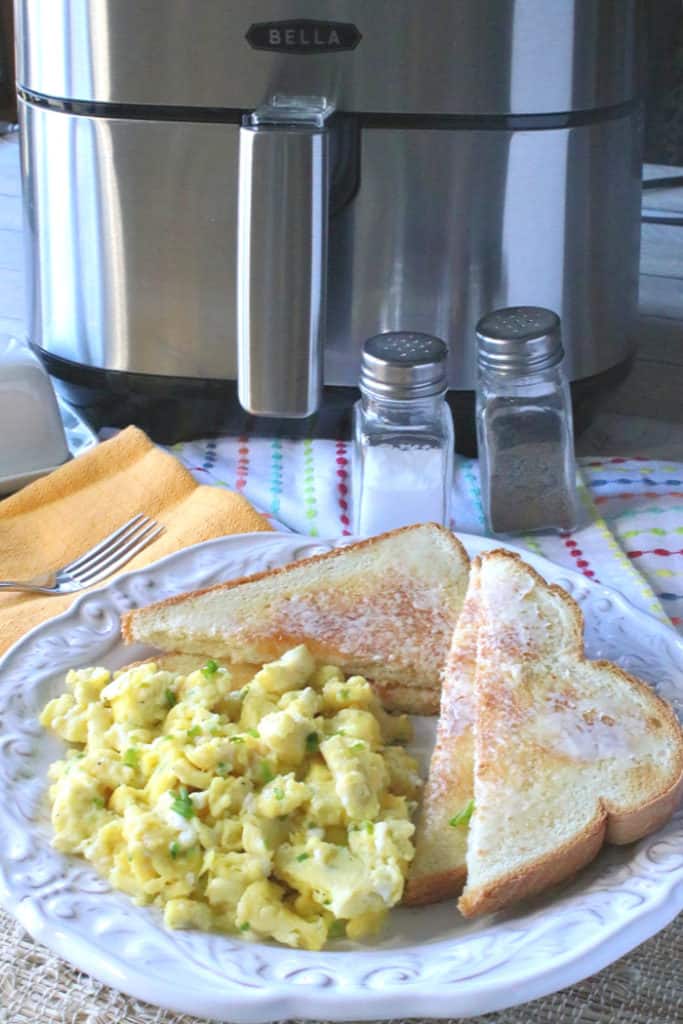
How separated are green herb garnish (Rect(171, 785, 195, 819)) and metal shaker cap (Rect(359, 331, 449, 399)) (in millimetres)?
534

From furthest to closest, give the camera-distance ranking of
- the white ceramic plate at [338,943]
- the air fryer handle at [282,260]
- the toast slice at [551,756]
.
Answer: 1. the air fryer handle at [282,260]
2. the toast slice at [551,756]
3. the white ceramic plate at [338,943]

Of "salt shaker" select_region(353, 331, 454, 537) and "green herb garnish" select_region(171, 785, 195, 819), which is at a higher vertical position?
"salt shaker" select_region(353, 331, 454, 537)

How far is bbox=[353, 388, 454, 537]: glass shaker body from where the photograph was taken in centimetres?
128

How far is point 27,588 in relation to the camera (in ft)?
3.92

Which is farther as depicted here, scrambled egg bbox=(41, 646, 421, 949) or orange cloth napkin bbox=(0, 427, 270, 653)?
orange cloth napkin bbox=(0, 427, 270, 653)

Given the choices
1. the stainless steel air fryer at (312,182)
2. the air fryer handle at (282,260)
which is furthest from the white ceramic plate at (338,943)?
the stainless steel air fryer at (312,182)

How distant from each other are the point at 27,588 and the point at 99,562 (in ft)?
0.27

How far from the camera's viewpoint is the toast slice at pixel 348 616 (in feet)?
3.33

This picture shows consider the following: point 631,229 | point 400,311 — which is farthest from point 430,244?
point 631,229

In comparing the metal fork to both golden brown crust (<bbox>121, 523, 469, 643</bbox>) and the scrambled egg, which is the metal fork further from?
the scrambled egg

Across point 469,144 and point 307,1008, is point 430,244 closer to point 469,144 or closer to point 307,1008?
point 469,144

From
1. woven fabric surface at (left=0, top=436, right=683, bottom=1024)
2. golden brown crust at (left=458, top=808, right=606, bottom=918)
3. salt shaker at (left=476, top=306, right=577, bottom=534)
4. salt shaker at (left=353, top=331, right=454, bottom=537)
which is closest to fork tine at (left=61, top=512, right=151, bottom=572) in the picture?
woven fabric surface at (left=0, top=436, right=683, bottom=1024)

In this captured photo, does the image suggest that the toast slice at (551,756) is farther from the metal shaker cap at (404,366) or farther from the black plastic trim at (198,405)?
the black plastic trim at (198,405)

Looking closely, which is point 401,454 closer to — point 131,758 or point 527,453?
point 527,453
